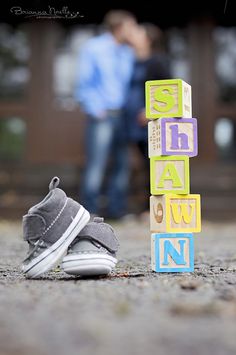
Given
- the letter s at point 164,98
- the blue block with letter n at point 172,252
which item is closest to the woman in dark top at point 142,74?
the letter s at point 164,98

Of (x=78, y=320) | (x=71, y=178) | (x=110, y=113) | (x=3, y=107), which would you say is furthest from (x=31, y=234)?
(x=3, y=107)

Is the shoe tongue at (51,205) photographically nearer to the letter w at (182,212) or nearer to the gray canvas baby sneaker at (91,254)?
the gray canvas baby sneaker at (91,254)

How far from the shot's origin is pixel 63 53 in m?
10.4

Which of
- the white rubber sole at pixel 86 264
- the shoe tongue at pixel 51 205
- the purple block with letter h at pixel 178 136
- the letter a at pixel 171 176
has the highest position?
the purple block with letter h at pixel 178 136

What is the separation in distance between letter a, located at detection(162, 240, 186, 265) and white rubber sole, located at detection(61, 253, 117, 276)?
34 centimetres

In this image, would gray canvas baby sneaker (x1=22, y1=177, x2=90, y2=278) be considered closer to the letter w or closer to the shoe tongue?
the shoe tongue

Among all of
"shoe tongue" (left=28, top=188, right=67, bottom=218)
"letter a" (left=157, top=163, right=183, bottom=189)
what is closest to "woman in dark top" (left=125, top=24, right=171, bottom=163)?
"letter a" (left=157, top=163, right=183, bottom=189)

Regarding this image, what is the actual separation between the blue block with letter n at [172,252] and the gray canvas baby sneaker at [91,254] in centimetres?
23

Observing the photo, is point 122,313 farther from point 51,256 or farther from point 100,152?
point 100,152

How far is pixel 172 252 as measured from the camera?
3.58 m

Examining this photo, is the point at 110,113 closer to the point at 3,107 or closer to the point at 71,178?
the point at 71,178

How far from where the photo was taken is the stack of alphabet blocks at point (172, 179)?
11.8 feet

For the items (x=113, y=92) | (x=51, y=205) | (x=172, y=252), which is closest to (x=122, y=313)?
(x=51, y=205)

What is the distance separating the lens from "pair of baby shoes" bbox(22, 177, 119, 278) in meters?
3.34
